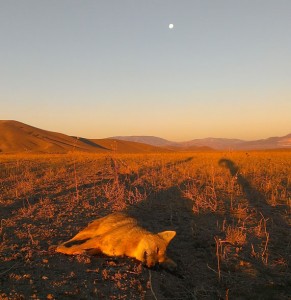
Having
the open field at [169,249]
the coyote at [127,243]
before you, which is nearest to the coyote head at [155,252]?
the coyote at [127,243]

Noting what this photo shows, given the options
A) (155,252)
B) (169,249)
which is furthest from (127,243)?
(169,249)

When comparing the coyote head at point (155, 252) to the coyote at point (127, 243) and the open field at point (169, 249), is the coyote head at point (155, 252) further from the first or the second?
the open field at point (169, 249)

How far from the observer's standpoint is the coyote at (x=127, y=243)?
15.2 feet

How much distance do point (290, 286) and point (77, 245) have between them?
9.25 feet

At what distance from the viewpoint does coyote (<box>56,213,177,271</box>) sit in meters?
4.64

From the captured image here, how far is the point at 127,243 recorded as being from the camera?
4.77 metres

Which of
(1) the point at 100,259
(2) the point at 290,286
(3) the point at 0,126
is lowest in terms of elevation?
(2) the point at 290,286

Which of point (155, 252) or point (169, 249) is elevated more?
point (155, 252)

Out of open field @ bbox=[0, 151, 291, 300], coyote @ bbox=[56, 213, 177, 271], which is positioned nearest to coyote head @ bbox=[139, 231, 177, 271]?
coyote @ bbox=[56, 213, 177, 271]

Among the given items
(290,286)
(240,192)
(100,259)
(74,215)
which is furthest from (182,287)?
(240,192)

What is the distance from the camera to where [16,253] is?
189 inches

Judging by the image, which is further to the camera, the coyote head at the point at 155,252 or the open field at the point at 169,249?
the coyote head at the point at 155,252

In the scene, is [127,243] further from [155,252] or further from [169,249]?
[169,249]

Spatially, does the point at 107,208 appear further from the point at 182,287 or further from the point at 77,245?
the point at 182,287
